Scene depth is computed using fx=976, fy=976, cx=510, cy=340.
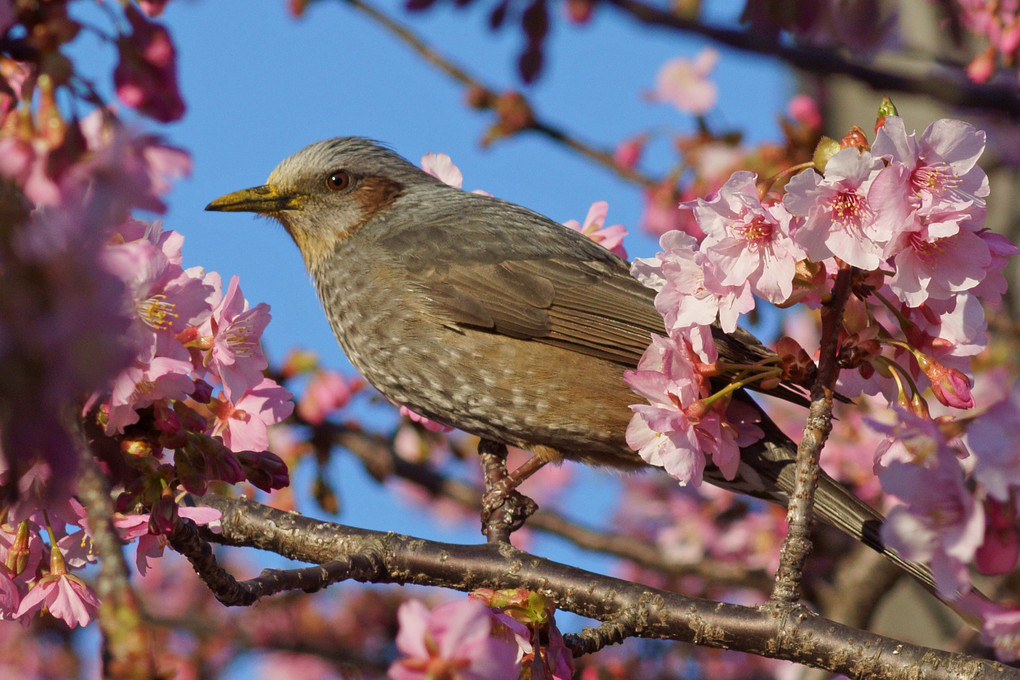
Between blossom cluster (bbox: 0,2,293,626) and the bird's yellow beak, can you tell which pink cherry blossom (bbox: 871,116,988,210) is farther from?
the bird's yellow beak

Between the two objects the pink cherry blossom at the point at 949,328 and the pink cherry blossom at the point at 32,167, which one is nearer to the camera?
the pink cherry blossom at the point at 32,167

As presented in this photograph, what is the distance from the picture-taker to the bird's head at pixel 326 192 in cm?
489

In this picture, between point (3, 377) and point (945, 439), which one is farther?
point (945, 439)

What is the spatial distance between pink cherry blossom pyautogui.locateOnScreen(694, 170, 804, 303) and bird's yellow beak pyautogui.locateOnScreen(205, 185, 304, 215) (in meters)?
2.92

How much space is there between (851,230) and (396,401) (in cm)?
249

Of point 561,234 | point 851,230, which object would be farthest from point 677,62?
point 851,230

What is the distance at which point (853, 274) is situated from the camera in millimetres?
2451

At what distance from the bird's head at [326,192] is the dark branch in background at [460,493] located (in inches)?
36.4

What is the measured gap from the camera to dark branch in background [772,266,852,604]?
2.41 m

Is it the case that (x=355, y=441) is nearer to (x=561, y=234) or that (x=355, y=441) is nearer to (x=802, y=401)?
(x=561, y=234)

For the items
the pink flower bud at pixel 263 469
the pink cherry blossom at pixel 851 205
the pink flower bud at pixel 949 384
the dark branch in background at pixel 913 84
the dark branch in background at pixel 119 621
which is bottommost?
the pink flower bud at pixel 263 469

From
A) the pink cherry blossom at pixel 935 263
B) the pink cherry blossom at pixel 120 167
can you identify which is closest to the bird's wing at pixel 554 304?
the pink cherry blossom at pixel 935 263

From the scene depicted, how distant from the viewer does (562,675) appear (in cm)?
232

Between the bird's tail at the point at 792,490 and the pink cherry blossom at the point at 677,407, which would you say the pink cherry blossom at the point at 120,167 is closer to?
the pink cherry blossom at the point at 677,407
